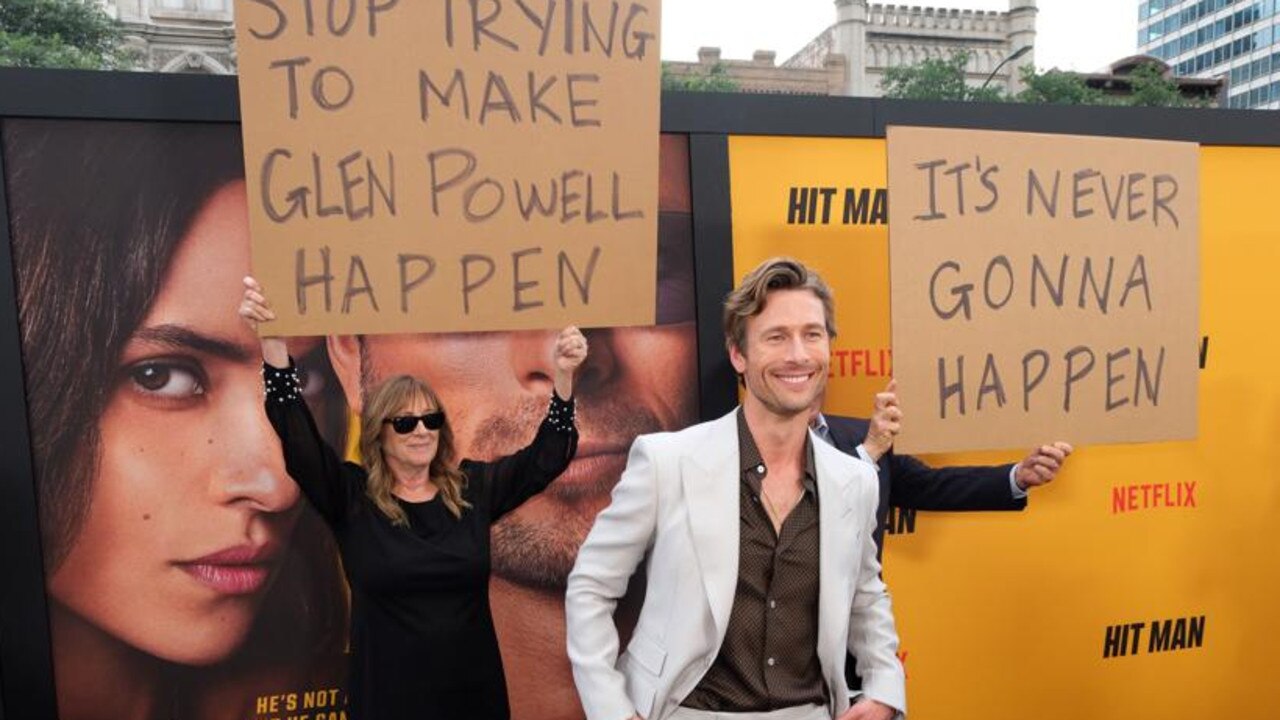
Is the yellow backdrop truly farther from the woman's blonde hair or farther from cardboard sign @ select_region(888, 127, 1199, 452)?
the woman's blonde hair

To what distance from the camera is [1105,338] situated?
228 centimetres

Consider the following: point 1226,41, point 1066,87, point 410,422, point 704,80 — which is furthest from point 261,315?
point 1226,41

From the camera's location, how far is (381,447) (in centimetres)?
201

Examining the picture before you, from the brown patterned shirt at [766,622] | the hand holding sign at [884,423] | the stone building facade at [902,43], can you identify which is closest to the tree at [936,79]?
the stone building facade at [902,43]

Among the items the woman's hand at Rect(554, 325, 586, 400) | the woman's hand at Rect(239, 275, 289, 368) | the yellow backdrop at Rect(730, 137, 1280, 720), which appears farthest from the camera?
the yellow backdrop at Rect(730, 137, 1280, 720)

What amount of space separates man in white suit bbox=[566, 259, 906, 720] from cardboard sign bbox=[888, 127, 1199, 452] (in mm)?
550

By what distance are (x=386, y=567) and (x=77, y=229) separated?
3.57 ft

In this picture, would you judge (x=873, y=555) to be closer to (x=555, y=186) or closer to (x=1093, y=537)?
(x=555, y=186)

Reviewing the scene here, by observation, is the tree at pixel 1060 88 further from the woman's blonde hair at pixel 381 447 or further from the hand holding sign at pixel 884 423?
the woman's blonde hair at pixel 381 447

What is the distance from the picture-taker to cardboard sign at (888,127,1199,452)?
83.7 inches

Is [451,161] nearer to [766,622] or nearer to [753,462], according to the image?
[753,462]

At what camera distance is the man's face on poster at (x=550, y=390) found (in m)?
2.35

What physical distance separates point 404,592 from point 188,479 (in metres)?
0.69

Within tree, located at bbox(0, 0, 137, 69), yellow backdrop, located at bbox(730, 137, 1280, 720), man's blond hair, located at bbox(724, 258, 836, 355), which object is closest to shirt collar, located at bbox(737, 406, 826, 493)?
man's blond hair, located at bbox(724, 258, 836, 355)
